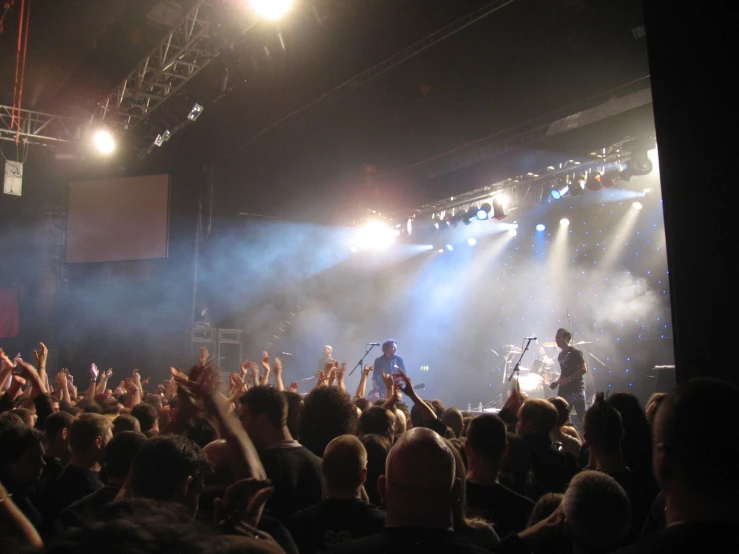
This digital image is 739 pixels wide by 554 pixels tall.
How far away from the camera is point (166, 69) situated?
31.6 feet

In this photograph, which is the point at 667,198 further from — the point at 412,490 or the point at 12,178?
the point at 12,178

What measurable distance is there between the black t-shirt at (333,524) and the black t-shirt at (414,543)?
0.70m

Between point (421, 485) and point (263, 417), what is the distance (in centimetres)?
159

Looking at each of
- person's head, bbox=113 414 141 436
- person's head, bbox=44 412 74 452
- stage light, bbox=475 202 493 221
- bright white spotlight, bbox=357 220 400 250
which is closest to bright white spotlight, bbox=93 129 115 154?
bright white spotlight, bbox=357 220 400 250

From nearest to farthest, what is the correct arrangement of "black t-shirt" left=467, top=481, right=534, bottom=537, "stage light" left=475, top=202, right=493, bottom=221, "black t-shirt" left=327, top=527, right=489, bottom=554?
"black t-shirt" left=327, top=527, right=489, bottom=554 → "black t-shirt" left=467, top=481, right=534, bottom=537 → "stage light" left=475, top=202, right=493, bottom=221

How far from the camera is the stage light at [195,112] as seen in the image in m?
10.3

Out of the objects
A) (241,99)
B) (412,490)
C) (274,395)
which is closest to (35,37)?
(241,99)

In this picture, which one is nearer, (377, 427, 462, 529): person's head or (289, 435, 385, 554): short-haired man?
(377, 427, 462, 529): person's head

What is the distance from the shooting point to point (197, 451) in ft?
7.22

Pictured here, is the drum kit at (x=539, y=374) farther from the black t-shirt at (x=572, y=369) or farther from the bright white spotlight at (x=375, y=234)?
the bright white spotlight at (x=375, y=234)

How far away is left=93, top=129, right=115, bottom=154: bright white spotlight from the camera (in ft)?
37.3

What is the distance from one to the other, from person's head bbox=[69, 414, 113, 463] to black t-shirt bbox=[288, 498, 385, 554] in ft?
4.84

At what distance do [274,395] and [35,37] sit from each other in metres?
9.92

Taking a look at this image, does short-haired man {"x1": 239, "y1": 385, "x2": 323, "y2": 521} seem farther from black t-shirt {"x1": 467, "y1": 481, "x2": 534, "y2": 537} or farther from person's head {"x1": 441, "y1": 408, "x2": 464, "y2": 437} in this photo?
person's head {"x1": 441, "y1": 408, "x2": 464, "y2": 437}
